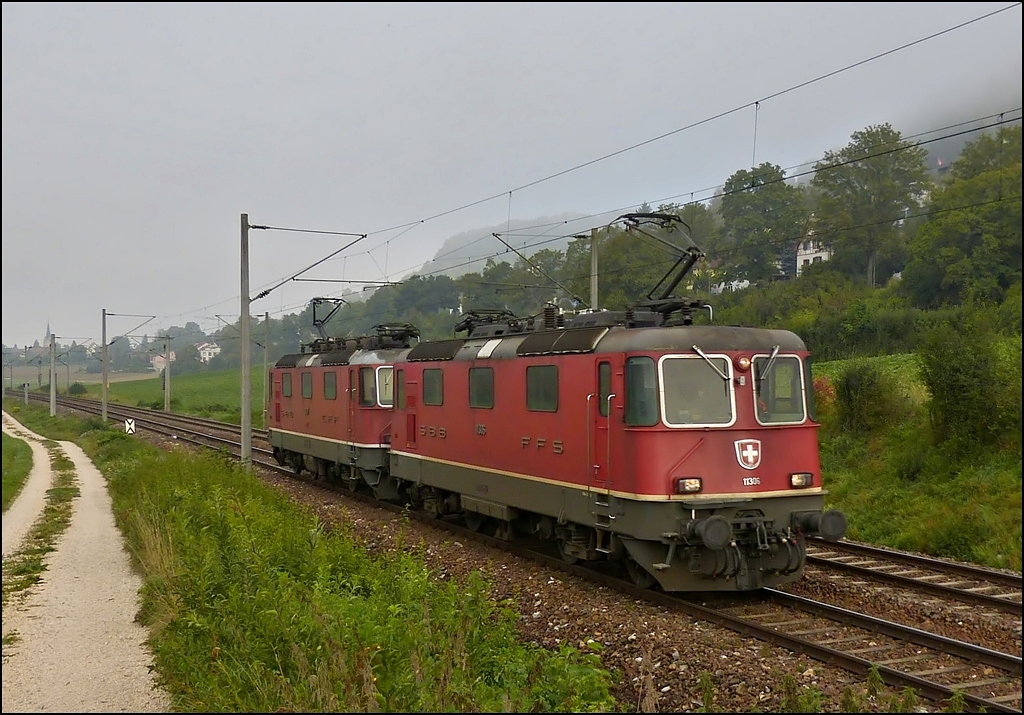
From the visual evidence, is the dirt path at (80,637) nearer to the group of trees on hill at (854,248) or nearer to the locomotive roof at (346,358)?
the locomotive roof at (346,358)

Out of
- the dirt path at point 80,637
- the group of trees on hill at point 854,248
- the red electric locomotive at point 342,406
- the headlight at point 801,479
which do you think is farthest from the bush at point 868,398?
the dirt path at point 80,637

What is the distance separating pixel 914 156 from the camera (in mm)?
21844

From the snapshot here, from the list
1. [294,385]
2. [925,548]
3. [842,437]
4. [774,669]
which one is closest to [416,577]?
[774,669]

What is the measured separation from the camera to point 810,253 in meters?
30.0

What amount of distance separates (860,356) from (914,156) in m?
6.17

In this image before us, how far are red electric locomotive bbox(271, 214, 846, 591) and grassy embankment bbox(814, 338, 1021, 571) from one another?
12.0 ft

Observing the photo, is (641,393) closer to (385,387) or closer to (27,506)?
(385,387)

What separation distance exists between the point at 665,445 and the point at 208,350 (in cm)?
5668

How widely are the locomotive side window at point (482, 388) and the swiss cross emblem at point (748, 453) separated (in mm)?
4657

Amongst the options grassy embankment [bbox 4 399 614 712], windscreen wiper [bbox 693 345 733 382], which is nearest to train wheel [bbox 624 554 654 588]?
grassy embankment [bbox 4 399 614 712]

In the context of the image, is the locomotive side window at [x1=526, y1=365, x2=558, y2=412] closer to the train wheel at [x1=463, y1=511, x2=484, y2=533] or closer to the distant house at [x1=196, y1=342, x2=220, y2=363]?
the train wheel at [x1=463, y1=511, x2=484, y2=533]

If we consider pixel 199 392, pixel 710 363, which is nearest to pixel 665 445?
pixel 710 363

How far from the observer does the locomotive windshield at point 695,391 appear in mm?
10172

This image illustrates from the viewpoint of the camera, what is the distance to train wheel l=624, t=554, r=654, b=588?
1080 centimetres
